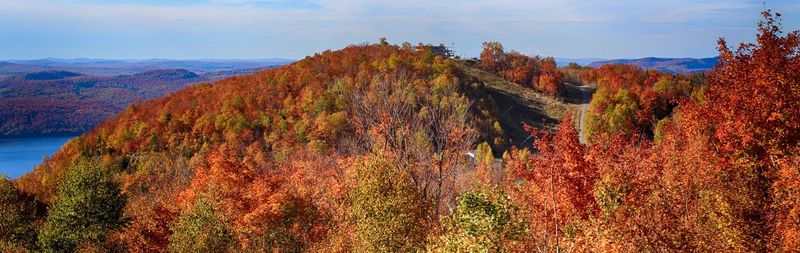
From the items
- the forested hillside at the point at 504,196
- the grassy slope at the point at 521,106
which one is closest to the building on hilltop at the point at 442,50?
the grassy slope at the point at 521,106

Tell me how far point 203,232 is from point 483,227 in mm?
17176

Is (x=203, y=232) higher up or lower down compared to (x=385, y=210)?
lower down

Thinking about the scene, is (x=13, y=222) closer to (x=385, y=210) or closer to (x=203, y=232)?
(x=203, y=232)

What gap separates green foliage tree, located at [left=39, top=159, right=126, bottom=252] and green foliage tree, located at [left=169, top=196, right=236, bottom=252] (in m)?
10.2

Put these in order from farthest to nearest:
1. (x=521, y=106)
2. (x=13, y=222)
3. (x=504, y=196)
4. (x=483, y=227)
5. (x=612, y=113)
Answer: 1. (x=521, y=106)
2. (x=612, y=113)
3. (x=13, y=222)
4. (x=504, y=196)
5. (x=483, y=227)

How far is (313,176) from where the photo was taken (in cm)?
5138

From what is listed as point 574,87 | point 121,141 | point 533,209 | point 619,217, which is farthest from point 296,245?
point 574,87

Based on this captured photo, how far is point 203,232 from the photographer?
29.7 metres

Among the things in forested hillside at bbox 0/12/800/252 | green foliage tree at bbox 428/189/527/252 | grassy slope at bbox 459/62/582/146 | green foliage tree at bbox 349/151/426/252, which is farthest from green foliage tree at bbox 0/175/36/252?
grassy slope at bbox 459/62/582/146

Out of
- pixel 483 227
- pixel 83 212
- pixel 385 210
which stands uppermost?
pixel 483 227

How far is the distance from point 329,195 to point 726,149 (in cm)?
2144

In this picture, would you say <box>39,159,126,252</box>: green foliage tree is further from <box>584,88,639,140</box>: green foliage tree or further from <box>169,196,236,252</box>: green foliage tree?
<box>584,88,639,140</box>: green foliage tree

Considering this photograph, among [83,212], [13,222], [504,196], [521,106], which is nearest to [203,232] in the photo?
[83,212]

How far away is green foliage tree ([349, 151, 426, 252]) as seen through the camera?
22.4 meters
